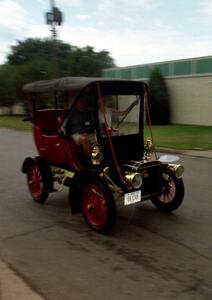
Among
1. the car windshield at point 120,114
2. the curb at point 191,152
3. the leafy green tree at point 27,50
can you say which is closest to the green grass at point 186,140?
the curb at point 191,152

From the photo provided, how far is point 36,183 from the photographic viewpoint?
24.9ft

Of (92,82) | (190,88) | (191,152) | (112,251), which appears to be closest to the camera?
(112,251)

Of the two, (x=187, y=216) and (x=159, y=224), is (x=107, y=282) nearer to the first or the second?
(x=159, y=224)

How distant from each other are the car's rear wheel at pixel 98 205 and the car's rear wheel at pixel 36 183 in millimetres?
1337

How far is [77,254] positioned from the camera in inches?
203

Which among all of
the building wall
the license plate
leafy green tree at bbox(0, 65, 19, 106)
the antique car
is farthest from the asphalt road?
leafy green tree at bbox(0, 65, 19, 106)

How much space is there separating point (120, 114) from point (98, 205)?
58.2 inches

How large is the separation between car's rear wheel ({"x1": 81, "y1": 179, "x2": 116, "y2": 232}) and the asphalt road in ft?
0.54

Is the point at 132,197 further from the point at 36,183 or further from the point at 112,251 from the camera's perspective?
the point at 36,183

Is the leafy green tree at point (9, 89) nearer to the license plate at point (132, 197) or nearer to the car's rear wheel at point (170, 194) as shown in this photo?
the car's rear wheel at point (170, 194)

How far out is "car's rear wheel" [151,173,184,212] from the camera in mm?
6594

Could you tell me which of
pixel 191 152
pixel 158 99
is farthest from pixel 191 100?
pixel 191 152

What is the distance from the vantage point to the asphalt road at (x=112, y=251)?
425cm

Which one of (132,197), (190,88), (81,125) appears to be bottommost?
(132,197)
